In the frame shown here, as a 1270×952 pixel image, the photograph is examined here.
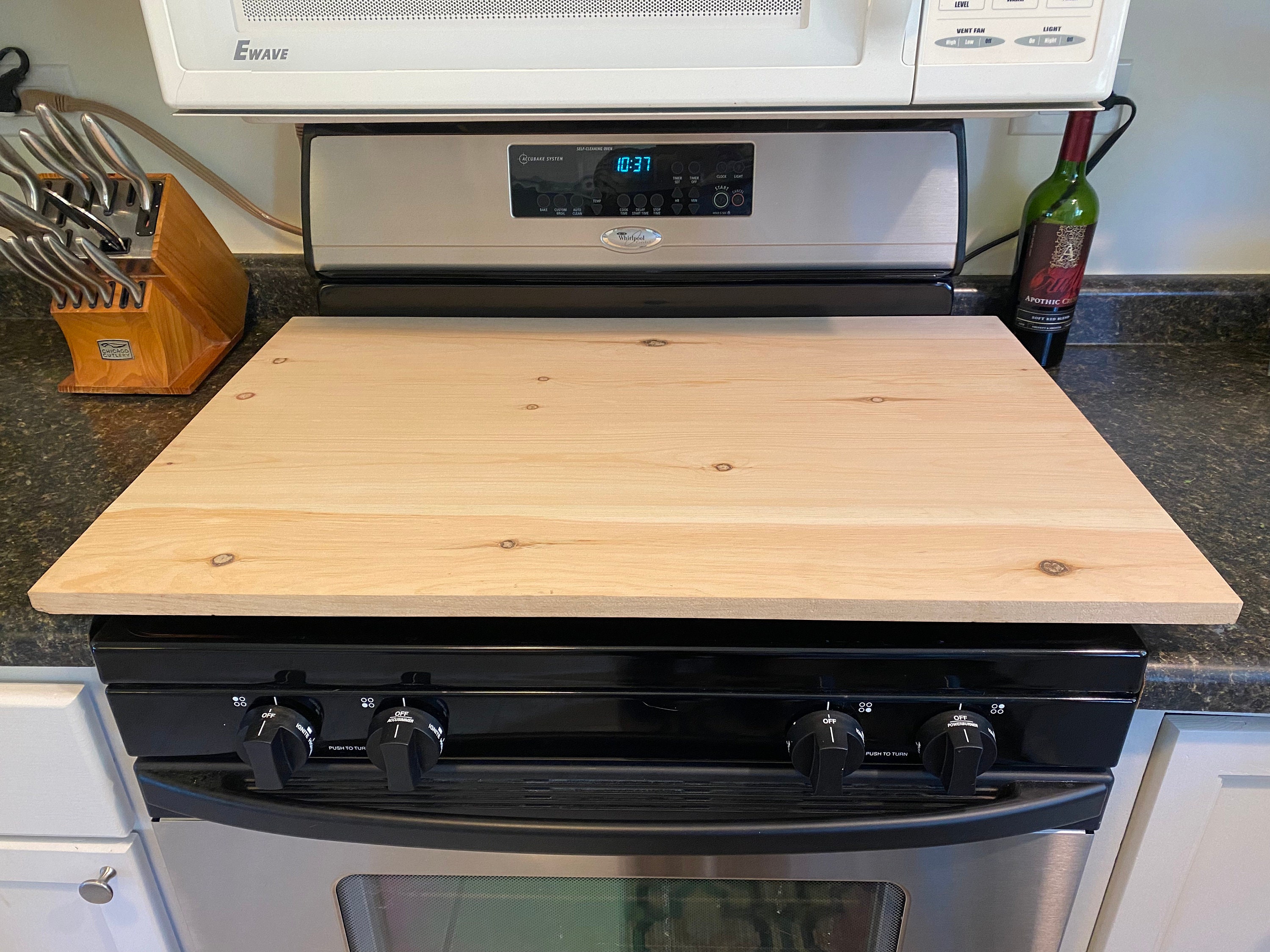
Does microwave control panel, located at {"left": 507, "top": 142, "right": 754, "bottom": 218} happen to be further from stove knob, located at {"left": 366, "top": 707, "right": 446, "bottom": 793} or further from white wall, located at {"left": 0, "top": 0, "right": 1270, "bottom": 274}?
stove knob, located at {"left": 366, "top": 707, "right": 446, "bottom": 793}

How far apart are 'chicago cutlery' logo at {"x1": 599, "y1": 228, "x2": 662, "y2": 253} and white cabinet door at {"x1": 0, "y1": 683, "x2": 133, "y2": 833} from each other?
24.6 inches

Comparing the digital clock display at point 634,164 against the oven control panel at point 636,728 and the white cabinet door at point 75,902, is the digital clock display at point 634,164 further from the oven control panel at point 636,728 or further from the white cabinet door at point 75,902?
the white cabinet door at point 75,902

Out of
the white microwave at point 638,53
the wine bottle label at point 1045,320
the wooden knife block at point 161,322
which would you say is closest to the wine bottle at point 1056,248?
the wine bottle label at point 1045,320

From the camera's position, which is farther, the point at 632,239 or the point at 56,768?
the point at 632,239

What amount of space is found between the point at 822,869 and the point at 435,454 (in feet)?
1.44

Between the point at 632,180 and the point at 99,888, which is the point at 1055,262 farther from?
the point at 99,888

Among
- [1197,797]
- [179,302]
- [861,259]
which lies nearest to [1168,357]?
Answer: [861,259]

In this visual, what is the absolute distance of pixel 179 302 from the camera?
0.94 metres

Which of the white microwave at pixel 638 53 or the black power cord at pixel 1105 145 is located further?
the black power cord at pixel 1105 145

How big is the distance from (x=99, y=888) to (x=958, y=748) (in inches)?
27.2

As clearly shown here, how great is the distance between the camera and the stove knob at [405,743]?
605mm

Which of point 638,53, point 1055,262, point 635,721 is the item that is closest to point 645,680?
point 635,721

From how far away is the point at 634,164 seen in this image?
35.8 inches

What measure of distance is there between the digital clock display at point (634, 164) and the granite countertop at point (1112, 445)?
0.44m
